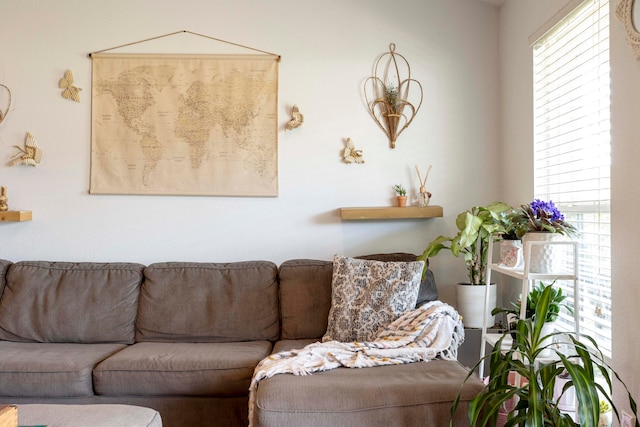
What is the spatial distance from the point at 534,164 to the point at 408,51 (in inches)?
42.1

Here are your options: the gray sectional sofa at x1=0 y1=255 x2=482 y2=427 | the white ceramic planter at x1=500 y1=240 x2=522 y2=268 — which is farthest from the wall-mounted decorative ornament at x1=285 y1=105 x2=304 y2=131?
the white ceramic planter at x1=500 y1=240 x2=522 y2=268

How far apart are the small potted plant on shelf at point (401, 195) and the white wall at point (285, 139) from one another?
0.06 metres

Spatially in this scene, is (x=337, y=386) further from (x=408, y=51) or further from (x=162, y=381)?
(x=408, y=51)

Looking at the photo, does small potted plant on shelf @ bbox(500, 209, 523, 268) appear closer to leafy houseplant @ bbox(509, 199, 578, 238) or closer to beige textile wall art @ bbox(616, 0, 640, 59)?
leafy houseplant @ bbox(509, 199, 578, 238)

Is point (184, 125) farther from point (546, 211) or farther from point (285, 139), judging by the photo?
point (546, 211)

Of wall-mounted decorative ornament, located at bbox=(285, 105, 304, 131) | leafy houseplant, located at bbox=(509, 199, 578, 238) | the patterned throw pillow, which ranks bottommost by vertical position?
the patterned throw pillow

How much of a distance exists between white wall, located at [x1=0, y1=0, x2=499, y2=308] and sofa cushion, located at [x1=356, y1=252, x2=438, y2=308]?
270 mm

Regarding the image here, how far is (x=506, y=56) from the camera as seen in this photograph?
3264 mm

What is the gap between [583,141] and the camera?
2.36m

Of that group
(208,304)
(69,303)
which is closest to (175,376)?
(208,304)

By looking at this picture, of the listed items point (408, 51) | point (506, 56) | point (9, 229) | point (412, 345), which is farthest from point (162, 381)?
point (506, 56)

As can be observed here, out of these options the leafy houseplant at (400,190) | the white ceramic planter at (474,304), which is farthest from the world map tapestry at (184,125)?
the white ceramic planter at (474,304)

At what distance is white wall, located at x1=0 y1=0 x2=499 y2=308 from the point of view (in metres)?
3.38

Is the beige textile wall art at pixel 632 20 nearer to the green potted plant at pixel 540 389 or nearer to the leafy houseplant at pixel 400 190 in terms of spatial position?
the green potted plant at pixel 540 389
